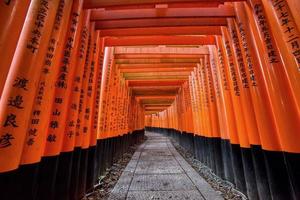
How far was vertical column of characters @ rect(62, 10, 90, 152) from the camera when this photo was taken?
2600 mm

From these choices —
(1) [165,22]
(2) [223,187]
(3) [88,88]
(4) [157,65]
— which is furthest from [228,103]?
(4) [157,65]

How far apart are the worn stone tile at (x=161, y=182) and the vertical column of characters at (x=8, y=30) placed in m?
3.11

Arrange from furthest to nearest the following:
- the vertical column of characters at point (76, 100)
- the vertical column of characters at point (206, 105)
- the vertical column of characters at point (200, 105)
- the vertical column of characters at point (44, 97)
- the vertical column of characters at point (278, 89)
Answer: the vertical column of characters at point (200, 105) < the vertical column of characters at point (206, 105) < the vertical column of characters at point (76, 100) < the vertical column of characters at point (278, 89) < the vertical column of characters at point (44, 97)

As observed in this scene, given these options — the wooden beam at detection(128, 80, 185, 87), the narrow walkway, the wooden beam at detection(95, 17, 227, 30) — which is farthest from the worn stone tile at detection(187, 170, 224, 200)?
the wooden beam at detection(128, 80, 185, 87)

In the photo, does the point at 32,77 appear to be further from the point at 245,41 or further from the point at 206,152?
the point at 206,152

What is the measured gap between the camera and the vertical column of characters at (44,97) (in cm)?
174

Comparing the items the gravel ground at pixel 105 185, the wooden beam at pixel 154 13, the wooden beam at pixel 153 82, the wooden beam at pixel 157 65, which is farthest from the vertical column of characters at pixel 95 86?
the wooden beam at pixel 153 82

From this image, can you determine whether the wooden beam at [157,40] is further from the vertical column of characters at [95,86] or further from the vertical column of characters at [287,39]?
the vertical column of characters at [287,39]

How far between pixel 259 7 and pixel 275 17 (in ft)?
1.46

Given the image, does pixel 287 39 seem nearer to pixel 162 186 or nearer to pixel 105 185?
pixel 162 186

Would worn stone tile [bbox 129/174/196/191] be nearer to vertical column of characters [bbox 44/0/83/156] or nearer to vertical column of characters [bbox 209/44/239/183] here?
vertical column of characters [bbox 209/44/239/183]

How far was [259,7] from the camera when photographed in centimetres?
229

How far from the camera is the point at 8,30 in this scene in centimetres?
Answer: 136

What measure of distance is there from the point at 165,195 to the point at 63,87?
2.50m
